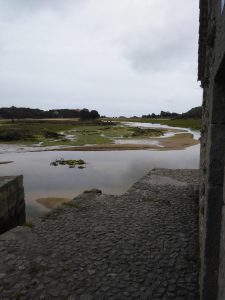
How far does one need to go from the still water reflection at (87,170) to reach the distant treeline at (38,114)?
227ft

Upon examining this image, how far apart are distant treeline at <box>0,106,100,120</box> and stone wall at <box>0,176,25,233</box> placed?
84.6m

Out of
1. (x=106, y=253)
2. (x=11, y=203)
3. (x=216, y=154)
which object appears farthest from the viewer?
(x=11, y=203)

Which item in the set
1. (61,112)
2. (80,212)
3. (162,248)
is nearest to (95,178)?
(80,212)

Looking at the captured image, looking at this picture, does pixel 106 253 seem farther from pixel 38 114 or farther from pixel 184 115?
pixel 184 115

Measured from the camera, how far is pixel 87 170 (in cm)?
2177

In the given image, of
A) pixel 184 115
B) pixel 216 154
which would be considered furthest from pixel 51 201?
pixel 184 115

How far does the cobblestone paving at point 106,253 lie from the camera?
611cm

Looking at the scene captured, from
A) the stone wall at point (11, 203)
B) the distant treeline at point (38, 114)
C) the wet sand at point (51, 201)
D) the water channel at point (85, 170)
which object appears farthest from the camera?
the distant treeline at point (38, 114)

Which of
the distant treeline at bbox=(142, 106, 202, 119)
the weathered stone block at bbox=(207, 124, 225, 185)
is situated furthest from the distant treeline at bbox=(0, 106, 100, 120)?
the weathered stone block at bbox=(207, 124, 225, 185)

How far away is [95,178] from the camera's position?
753 inches

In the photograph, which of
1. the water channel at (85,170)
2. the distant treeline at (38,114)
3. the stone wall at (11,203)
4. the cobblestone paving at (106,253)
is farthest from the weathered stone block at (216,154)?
the distant treeline at (38,114)

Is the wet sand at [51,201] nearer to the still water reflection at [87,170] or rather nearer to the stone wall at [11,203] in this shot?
the still water reflection at [87,170]

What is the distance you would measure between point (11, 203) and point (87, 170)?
10531mm

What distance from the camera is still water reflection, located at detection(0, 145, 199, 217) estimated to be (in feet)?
53.7
